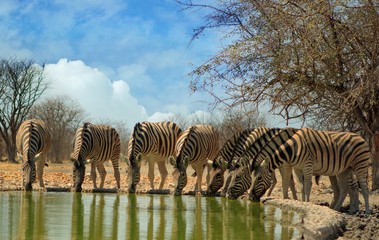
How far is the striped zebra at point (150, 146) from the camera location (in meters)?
12.8

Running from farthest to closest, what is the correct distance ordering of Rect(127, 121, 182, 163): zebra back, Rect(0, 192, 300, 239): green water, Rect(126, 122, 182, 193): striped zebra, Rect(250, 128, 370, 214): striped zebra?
Rect(127, 121, 182, 163): zebra back
Rect(126, 122, 182, 193): striped zebra
Rect(250, 128, 370, 214): striped zebra
Rect(0, 192, 300, 239): green water

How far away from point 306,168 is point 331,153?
2.47 ft

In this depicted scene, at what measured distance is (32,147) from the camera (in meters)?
14.0

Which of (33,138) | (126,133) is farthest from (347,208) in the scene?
(126,133)

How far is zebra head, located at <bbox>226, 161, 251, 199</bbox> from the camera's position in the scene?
11.6 meters

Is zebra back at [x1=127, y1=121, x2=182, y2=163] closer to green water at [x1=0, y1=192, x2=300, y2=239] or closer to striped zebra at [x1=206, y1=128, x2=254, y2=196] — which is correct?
striped zebra at [x1=206, y1=128, x2=254, y2=196]

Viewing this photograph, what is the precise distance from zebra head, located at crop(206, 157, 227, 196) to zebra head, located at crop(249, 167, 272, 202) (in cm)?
196

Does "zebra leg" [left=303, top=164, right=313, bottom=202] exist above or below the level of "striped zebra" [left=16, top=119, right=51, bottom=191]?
below

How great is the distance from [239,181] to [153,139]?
3.58m

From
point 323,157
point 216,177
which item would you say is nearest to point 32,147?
point 216,177

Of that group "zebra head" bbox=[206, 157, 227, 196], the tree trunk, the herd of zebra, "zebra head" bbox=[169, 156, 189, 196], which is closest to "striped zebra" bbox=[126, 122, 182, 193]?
the herd of zebra

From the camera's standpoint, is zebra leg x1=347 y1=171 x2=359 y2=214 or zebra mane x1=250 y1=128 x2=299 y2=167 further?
zebra mane x1=250 y1=128 x2=299 y2=167

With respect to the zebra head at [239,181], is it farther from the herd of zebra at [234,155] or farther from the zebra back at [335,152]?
the zebra back at [335,152]

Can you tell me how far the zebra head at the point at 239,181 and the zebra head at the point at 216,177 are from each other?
117cm
